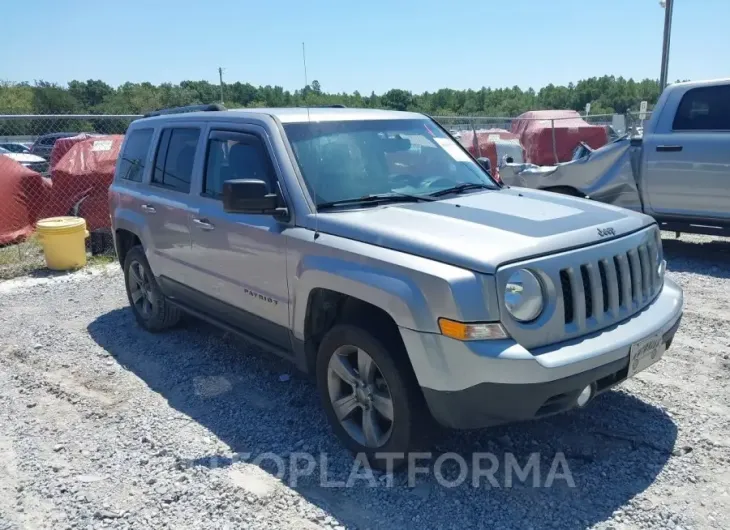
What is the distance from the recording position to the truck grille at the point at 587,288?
295cm

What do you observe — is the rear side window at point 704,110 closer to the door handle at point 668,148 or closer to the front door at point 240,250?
the door handle at point 668,148

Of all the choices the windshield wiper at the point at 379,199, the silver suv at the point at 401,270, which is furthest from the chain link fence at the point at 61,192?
the windshield wiper at the point at 379,199

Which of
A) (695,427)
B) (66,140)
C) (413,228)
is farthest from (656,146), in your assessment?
(66,140)

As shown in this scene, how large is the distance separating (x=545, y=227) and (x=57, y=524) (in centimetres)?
292

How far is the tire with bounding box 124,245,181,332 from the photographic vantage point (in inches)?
225

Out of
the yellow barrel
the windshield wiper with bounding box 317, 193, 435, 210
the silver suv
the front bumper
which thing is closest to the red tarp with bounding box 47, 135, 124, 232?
the yellow barrel

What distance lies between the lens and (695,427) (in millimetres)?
3803

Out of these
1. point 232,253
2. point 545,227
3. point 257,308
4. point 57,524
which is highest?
point 545,227

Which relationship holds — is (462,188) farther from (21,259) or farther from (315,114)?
(21,259)

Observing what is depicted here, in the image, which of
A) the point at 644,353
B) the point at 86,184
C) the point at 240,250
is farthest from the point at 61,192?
the point at 644,353

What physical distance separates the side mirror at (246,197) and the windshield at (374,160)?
30 cm

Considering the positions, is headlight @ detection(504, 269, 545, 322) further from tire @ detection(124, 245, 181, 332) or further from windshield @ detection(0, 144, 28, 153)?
windshield @ detection(0, 144, 28, 153)

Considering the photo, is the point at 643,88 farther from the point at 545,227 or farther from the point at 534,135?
the point at 545,227

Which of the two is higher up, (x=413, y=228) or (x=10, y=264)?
(x=413, y=228)
